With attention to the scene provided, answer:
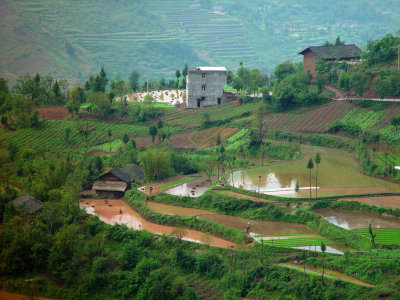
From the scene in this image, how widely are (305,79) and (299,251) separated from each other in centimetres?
3198

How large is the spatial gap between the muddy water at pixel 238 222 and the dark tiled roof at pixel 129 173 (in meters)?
4.45

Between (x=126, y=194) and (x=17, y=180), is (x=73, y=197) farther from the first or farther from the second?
(x=17, y=180)

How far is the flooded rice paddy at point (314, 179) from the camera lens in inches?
1403

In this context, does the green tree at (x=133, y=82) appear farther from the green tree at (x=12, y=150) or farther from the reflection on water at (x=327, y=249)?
the reflection on water at (x=327, y=249)

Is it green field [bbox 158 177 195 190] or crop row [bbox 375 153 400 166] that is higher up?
crop row [bbox 375 153 400 166]

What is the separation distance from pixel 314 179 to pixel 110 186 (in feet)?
43.8

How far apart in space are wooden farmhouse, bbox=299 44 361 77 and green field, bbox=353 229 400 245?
32422 mm

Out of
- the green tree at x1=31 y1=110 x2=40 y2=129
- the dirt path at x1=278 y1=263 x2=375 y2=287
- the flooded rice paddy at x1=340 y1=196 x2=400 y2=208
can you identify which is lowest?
the dirt path at x1=278 y1=263 x2=375 y2=287

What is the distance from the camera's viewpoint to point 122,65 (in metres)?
114

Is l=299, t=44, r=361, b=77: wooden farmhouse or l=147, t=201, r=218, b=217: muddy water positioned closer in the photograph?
l=147, t=201, r=218, b=217: muddy water

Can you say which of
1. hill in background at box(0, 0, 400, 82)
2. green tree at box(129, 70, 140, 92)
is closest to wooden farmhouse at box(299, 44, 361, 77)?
green tree at box(129, 70, 140, 92)

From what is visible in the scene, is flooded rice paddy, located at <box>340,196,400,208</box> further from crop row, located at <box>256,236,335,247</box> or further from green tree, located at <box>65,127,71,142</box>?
green tree, located at <box>65,127,71,142</box>

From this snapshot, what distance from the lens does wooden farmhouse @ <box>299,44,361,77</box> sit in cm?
6066

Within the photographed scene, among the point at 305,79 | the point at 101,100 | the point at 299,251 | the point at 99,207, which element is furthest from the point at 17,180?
the point at 305,79
